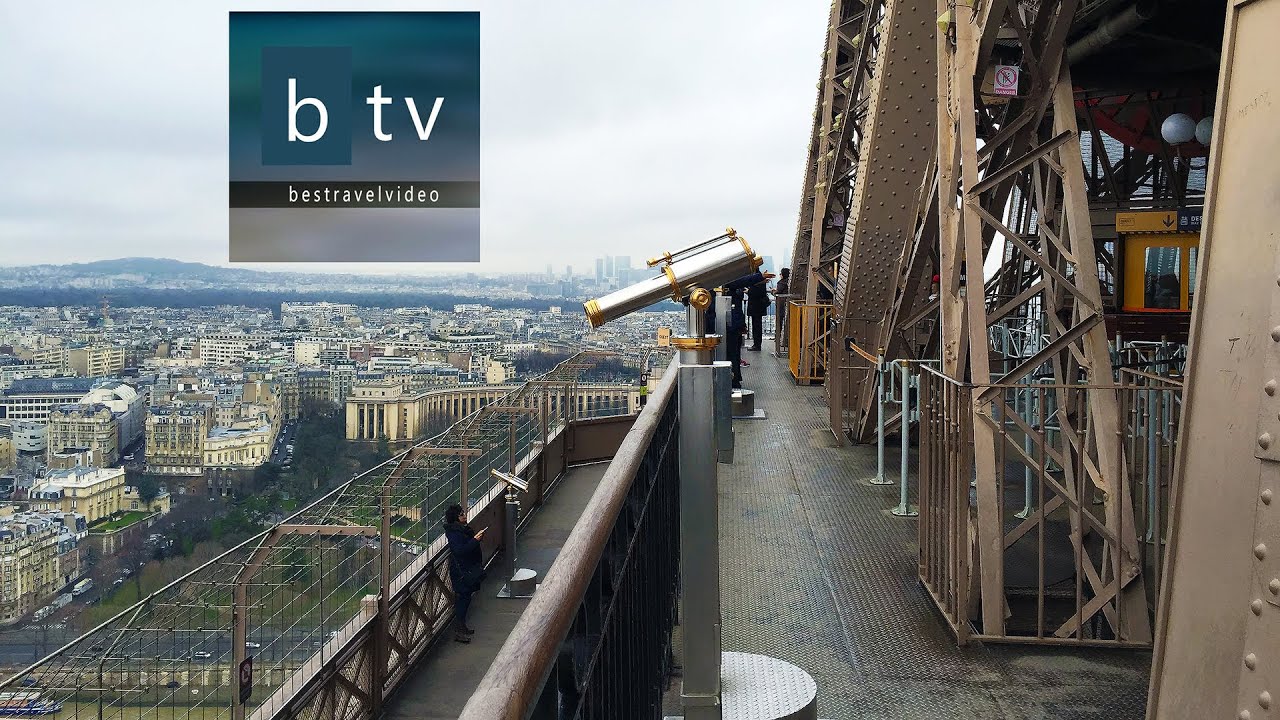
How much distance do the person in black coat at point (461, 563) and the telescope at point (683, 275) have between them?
12093mm

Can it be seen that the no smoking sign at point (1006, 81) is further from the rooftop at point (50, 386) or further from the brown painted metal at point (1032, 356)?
the rooftop at point (50, 386)

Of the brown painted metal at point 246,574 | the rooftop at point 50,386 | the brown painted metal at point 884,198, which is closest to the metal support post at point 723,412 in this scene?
the brown painted metal at point 884,198

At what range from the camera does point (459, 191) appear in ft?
98.7

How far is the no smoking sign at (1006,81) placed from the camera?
234 inches

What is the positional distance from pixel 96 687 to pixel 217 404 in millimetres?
56047

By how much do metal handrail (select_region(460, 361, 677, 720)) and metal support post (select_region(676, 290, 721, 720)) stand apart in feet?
2.65

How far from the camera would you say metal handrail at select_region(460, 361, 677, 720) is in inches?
45.1

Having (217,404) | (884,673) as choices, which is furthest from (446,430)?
(217,404)

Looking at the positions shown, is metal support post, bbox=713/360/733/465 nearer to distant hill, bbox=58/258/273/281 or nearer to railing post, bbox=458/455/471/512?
railing post, bbox=458/455/471/512

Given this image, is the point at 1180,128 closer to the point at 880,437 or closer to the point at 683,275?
the point at 880,437

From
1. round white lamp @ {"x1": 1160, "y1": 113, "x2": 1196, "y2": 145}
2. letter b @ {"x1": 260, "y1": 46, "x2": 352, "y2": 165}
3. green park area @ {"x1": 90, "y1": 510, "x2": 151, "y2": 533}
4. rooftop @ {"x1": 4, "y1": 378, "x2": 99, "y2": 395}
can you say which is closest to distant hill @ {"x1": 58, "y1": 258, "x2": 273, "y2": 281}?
rooftop @ {"x1": 4, "y1": 378, "x2": 99, "y2": 395}

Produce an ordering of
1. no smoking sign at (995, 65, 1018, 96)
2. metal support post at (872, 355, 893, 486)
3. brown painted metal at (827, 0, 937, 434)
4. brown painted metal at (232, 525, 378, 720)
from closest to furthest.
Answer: no smoking sign at (995, 65, 1018, 96) → metal support post at (872, 355, 893, 486) → brown painted metal at (827, 0, 937, 434) → brown painted metal at (232, 525, 378, 720)

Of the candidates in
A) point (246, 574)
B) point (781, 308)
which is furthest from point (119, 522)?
point (246, 574)

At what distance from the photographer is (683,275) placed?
2953 mm
